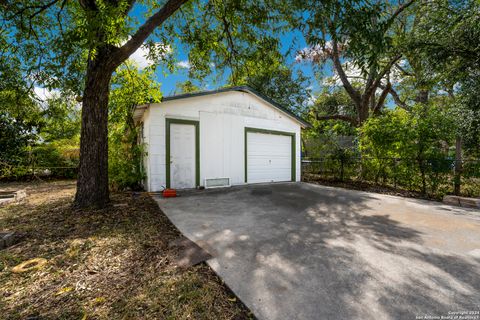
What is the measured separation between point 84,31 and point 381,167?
28.4 feet

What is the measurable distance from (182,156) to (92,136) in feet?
8.87

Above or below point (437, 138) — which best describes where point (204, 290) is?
below

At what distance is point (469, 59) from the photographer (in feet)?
20.9

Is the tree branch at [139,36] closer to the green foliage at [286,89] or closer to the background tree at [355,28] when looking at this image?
the background tree at [355,28]

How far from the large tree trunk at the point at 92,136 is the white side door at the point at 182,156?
2.33 metres

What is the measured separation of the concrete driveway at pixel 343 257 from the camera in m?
1.63

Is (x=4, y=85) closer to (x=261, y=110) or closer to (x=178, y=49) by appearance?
(x=178, y=49)

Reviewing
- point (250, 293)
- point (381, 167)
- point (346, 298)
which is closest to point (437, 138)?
point (381, 167)

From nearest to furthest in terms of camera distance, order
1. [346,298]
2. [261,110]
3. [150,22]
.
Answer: [346,298] < [150,22] < [261,110]

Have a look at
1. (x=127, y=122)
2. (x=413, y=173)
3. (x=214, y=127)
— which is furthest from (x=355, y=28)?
(x=127, y=122)

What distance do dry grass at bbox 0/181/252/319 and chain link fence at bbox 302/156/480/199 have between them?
6.77 metres

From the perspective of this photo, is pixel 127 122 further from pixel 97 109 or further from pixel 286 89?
pixel 286 89

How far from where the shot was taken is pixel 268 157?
8359mm

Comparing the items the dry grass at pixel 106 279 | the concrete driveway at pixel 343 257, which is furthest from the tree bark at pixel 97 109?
the concrete driveway at pixel 343 257
